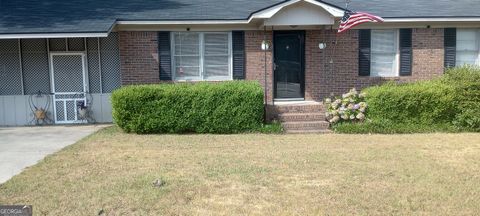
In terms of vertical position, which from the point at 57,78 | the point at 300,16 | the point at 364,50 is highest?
the point at 300,16

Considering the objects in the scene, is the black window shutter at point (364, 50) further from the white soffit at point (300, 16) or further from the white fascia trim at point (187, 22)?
the white fascia trim at point (187, 22)

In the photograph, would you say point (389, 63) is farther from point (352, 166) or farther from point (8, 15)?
point (8, 15)

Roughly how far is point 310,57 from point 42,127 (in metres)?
7.49

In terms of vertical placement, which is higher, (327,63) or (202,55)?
(202,55)

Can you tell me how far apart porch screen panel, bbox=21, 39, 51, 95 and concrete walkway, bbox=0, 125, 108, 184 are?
1.33m

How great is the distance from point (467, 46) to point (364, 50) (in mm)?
3032

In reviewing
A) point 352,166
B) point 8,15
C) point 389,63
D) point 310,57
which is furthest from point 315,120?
point 8,15

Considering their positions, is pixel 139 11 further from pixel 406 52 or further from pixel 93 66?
pixel 406 52

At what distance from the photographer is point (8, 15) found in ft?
43.1

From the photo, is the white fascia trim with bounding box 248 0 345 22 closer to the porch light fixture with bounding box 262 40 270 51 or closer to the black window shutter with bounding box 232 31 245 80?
the porch light fixture with bounding box 262 40 270 51

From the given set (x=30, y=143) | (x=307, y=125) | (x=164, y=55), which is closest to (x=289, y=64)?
(x=307, y=125)

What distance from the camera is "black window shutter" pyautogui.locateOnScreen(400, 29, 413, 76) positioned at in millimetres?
13383

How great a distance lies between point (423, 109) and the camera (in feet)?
38.2

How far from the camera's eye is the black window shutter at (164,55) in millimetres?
13008
